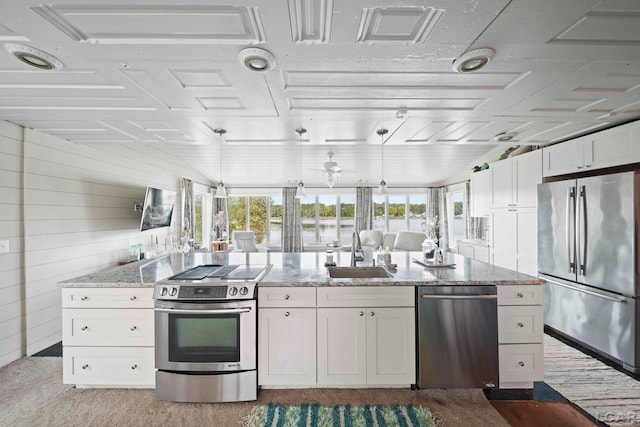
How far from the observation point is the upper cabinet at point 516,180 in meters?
3.59

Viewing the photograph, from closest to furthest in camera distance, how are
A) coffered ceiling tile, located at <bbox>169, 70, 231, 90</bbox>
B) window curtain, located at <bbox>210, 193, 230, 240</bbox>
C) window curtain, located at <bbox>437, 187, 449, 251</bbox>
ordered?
coffered ceiling tile, located at <bbox>169, 70, 231, 90</bbox> < window curtain, located at <bbox>210, 193, 230, 240</bbox> < window curtain, located at <bbox>437, 187, 449, 251</bbox>

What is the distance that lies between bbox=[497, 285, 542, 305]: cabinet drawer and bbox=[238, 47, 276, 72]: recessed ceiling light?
2269mm

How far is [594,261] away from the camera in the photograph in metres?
2.76

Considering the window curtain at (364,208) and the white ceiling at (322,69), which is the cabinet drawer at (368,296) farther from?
the window curtain at (364,208)

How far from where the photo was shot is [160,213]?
429 centimetres

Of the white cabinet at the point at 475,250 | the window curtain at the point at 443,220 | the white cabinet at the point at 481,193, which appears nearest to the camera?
the white cabinet at the point at 481,193

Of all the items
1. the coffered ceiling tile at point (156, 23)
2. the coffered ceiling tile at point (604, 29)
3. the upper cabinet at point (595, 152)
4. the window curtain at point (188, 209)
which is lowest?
the window curtain at point (188, 209)

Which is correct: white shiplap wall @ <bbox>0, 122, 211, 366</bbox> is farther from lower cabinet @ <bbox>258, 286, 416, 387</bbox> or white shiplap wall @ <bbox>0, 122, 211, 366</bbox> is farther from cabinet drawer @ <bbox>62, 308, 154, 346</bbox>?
lower cabinet @ <bbox>258, 286, 416, 387</bbox>

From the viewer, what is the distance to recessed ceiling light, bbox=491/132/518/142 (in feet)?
10.3

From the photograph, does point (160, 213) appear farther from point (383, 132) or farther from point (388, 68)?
point (388, 68)

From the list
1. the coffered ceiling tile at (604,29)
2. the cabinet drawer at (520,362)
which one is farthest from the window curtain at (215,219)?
the coffered ceiling tile at (604,29)

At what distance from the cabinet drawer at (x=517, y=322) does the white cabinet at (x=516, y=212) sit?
1820 millimetres

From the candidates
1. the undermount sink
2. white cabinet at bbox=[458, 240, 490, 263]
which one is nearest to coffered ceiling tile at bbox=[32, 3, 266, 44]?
the undermount sink

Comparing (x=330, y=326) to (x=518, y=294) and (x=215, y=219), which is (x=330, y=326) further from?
(x=215, y=219)
